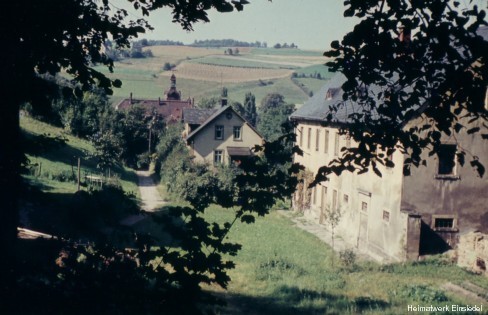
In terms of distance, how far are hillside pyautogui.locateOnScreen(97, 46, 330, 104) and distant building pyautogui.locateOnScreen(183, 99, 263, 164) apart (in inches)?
2153

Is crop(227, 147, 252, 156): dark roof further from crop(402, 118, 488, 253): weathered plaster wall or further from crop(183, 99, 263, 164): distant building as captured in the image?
crop(402, 118, 488, 253): weathered plaster wall

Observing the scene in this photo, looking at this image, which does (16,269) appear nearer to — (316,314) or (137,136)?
(316,314)

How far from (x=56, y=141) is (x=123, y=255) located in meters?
1.90

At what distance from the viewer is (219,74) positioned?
120m

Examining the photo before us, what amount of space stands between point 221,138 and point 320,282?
26.9 m

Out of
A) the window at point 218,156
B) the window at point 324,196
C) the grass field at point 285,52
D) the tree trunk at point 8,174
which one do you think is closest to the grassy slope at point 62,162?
the window at point 218,156

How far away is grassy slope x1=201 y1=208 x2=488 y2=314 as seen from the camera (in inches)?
547

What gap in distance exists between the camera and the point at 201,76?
4628 inches

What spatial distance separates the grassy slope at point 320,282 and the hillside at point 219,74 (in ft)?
254

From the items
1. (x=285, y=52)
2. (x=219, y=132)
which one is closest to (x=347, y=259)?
(x=219, y=132)

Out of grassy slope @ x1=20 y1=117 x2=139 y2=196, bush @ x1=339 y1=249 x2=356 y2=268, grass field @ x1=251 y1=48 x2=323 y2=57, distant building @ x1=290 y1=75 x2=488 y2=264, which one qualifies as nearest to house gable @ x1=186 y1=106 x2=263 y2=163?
grassy slope @ x1=20 y1=117 x2=139 y2=196

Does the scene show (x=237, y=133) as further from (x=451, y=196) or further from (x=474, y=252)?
(x=474, y=252)

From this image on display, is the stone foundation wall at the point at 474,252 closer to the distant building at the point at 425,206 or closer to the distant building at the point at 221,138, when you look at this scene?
the distant building at the point at 425,206

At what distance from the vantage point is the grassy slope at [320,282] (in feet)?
45.6
